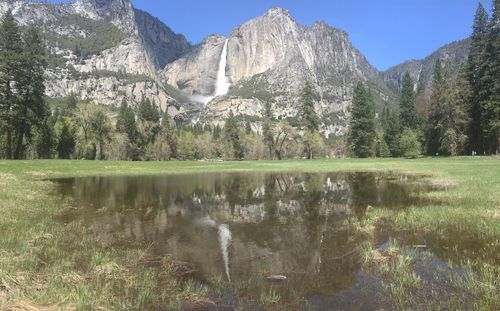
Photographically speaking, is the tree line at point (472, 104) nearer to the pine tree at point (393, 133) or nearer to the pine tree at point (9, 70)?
the pine tree at point (393, 133)

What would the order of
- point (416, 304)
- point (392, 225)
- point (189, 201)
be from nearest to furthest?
point (416, 304) < point (392, 225) < point (189, 201)

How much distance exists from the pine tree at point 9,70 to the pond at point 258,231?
41.2 metres

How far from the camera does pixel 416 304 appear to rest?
6.76 meters

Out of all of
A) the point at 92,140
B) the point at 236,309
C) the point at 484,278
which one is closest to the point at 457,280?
the point at 484,278

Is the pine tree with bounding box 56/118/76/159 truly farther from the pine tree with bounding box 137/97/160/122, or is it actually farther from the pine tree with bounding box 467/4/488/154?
the pine tree with bounding box 467/4/488/154

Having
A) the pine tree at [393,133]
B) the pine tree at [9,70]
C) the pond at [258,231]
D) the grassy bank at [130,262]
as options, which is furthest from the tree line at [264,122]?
the grassy bank at [130,262]

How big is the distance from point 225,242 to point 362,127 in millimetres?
92474

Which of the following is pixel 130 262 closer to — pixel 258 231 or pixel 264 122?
pixel 258 231

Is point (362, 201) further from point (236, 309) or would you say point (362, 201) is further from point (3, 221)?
point (3, 221)

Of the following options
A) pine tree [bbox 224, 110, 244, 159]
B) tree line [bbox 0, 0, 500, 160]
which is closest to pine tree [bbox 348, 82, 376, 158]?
tree line [bbox 0, 0, 500, 160]

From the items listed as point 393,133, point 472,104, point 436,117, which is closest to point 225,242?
point 472,104

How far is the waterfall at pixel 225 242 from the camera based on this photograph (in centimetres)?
981

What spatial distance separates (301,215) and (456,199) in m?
7.95

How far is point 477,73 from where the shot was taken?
66.1m
